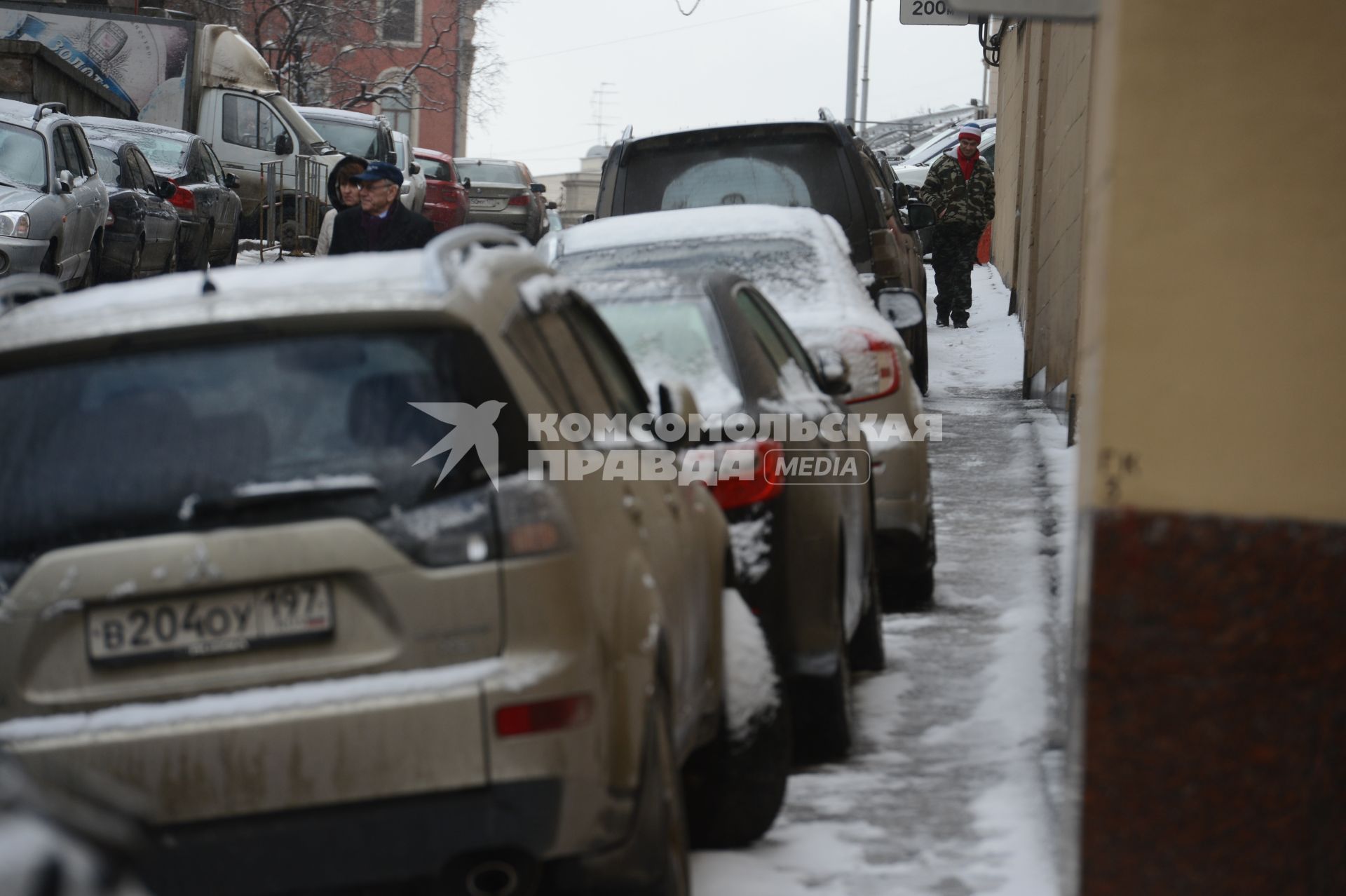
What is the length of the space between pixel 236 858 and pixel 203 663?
0.35 meters

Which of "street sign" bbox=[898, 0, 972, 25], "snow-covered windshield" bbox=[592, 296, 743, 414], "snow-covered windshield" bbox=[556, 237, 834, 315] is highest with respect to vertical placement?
"street sign" bbox=[898, 0, 972, 25]

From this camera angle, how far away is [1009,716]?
21.2 feet

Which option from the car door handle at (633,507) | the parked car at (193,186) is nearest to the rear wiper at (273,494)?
the car door handle at (633,507)

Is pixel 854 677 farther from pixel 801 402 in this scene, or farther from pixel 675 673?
pixel 675 673

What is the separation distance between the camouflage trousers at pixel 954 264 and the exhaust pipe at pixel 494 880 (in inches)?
601

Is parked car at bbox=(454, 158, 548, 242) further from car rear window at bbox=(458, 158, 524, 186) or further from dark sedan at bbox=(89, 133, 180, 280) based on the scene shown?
dark sedan at bbox=(89, 133, 180, 280)

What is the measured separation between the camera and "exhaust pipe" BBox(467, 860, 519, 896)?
3535mm

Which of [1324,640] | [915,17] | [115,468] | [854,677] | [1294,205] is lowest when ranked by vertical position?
[854,677]

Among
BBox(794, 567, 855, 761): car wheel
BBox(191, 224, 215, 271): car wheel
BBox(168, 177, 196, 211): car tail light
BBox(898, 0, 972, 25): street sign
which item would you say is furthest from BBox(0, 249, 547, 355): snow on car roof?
BBox(898, 0, 972, 25): street sign

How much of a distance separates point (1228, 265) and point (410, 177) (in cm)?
2660

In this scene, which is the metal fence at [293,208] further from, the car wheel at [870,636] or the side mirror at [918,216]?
the car wheel at [870,636]

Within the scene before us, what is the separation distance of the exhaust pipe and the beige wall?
52.5 inches

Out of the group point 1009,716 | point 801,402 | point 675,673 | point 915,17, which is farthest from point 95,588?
point 915,17

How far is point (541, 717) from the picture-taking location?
3.46 metres
